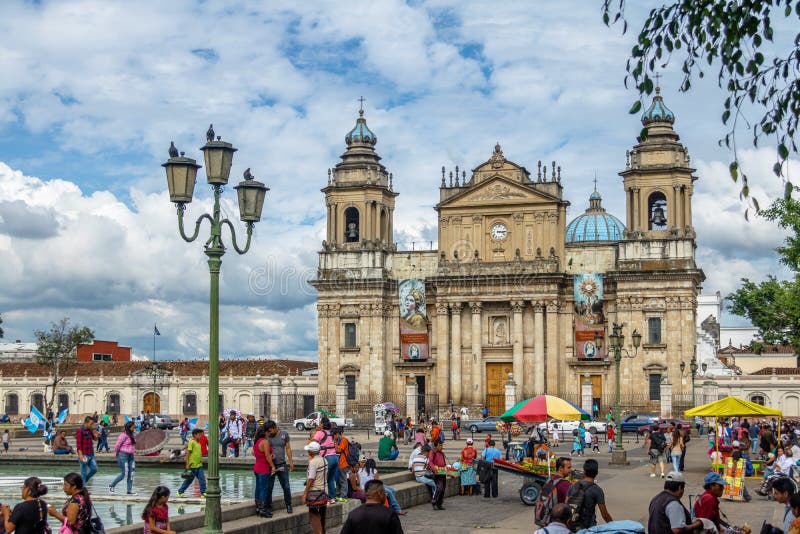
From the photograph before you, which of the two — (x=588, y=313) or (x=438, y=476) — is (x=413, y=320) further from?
(x=438, y=476)

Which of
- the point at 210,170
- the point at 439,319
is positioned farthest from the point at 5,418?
the point at 210,170

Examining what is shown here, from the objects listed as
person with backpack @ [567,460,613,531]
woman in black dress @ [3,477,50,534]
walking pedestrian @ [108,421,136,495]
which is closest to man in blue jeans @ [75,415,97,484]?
walking pedestrian @ [108,421,136,495]

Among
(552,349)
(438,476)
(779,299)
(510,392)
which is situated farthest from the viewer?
(552,349)

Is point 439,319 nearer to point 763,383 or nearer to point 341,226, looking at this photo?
point 341,226

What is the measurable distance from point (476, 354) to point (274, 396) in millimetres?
13050

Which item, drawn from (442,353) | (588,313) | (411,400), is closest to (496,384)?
(442,353)

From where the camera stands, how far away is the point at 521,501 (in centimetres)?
2352

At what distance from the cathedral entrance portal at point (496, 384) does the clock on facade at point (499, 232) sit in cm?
764

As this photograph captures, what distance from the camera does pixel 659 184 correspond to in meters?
63.3

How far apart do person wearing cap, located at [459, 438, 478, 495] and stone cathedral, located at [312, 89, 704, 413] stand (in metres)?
38.8

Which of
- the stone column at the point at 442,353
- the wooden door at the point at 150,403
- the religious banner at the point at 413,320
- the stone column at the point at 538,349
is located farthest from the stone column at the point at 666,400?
the wooden door at the point at 150,403

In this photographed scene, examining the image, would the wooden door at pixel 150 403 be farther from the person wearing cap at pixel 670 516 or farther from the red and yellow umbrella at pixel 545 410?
the person wearing cap at pixel 670 516

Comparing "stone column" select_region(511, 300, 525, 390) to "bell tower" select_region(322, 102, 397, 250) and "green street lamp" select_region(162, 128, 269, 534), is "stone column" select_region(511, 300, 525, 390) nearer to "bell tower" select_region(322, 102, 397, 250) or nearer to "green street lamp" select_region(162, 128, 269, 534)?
"bell tower" select_region(322, 102, 397, 250)

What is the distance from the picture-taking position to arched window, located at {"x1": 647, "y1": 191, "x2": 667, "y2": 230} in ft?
210
